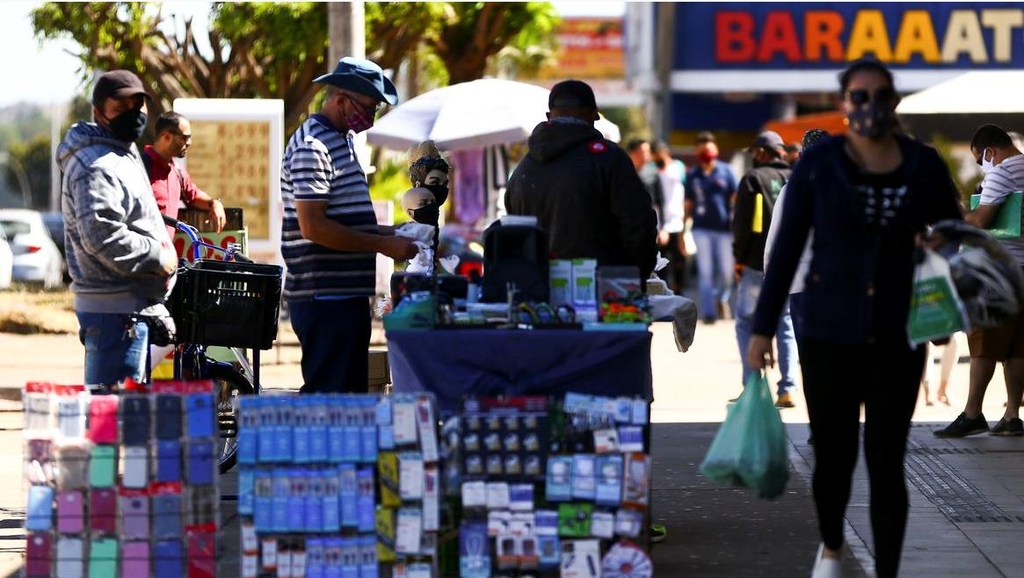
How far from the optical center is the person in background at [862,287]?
5602 mm

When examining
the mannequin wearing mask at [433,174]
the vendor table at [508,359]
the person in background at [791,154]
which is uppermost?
the person in background at [791,154]

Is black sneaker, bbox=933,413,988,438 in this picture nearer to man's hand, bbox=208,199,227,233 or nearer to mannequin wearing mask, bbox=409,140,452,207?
mannequin wearing mask, bbox=409,140,452,207

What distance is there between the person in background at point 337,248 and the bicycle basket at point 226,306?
54 cm

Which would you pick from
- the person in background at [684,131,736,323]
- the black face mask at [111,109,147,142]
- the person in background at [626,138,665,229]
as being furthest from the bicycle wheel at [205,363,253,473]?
the person in background at [626,138,665,229]

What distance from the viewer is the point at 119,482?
5.66 meters

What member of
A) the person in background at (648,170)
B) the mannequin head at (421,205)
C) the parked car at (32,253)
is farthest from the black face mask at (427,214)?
the parked car at (32,253)

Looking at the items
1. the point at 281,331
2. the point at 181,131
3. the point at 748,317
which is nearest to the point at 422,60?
the point at 281,331

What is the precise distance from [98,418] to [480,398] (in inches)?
51.1

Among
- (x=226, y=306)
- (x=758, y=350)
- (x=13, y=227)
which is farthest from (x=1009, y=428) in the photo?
(x=13, y=227)

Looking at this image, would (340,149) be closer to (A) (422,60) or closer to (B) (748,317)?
(B) (748,317)

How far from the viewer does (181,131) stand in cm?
921

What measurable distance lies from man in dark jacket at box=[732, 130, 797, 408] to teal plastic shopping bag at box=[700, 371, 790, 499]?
560 centimetres

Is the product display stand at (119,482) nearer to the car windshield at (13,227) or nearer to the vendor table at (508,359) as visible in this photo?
the vendor table at (508,359)

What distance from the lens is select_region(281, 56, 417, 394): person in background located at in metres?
6.65
